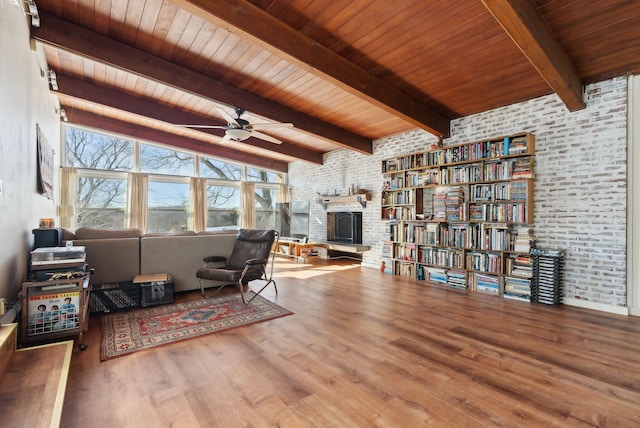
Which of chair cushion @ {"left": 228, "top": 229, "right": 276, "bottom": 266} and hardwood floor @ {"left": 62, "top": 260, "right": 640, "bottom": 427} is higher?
chair cushion @ {"left": 228, "top": 229, "right": 276, "bottom": 266}

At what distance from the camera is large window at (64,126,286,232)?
7.07 m

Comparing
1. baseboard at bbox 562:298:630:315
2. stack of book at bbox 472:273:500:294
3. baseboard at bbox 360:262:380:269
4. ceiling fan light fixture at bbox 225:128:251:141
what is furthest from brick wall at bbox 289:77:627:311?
ceiling fan light fixture at bbox 225:128:251:141

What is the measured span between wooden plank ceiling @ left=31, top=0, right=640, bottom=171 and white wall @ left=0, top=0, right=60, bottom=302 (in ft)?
2.62

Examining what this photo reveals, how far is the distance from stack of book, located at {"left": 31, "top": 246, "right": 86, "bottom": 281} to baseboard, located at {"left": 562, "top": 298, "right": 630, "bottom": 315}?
5473mm

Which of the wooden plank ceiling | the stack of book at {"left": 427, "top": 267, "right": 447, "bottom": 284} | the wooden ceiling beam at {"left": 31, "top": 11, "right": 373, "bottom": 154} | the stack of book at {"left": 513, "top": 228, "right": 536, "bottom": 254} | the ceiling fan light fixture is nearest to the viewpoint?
the wooden plank ceiling

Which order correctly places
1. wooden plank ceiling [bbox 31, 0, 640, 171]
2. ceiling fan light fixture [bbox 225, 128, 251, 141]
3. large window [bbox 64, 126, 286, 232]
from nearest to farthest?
wooden plank ceiling [bbox 31, 0, 640, 171] → ceiling fan light fixture [bbox 225, 128, 251, 141] → large window [bbox 64, 126, 286, 232]

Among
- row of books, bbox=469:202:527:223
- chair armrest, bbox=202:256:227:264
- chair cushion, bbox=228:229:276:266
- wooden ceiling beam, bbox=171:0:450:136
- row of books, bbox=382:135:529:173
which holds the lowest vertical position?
chair armrest, bbox=202:256:227:264

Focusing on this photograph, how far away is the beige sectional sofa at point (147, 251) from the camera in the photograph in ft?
12.0

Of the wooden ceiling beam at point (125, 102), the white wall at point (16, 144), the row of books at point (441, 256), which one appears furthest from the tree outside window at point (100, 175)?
the row of books at point (441, 256)

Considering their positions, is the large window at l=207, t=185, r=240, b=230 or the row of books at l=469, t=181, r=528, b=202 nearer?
the row of books at l=469, t=181, r=528, b=202

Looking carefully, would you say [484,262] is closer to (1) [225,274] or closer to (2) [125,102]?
(1) [225,274]

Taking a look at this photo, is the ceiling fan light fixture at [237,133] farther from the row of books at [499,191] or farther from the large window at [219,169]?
the large window at [219,169]

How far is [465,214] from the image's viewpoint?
4785mm

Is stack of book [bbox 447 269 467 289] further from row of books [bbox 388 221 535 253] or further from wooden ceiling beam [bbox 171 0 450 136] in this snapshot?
wooden ceiling beam [bbox 171 0 450 136]
